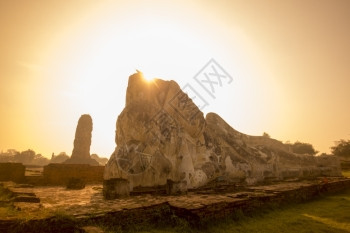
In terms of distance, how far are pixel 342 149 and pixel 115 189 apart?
123ft

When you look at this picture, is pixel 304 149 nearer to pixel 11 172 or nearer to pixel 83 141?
pixel 83 141

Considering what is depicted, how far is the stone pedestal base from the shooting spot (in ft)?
18.4

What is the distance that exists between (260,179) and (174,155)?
16.6 feet

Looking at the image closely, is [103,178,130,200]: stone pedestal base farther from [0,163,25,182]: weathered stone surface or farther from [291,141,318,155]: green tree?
[291,141,318,155]: green tree

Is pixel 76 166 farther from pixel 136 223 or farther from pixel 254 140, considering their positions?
pixel 254 140

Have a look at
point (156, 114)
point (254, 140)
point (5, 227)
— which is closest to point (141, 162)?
point (156, 114)

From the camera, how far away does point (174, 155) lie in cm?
845

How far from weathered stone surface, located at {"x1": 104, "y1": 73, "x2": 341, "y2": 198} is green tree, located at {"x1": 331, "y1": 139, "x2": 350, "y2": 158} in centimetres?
2485

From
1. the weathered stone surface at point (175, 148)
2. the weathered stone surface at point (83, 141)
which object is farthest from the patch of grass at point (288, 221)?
the weathered stone surface at point (83, 141)

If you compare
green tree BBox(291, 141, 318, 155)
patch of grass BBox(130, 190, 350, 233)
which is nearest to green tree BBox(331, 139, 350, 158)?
green tree BBox(291, 141, 318, 155)

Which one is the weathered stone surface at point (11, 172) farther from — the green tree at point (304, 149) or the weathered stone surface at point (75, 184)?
the green tree at point (304, 149)

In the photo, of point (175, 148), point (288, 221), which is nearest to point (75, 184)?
point (175, 148)

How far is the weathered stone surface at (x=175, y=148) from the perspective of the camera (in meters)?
7.48

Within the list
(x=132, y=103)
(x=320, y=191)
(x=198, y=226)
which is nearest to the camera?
(x=198, y=226)
